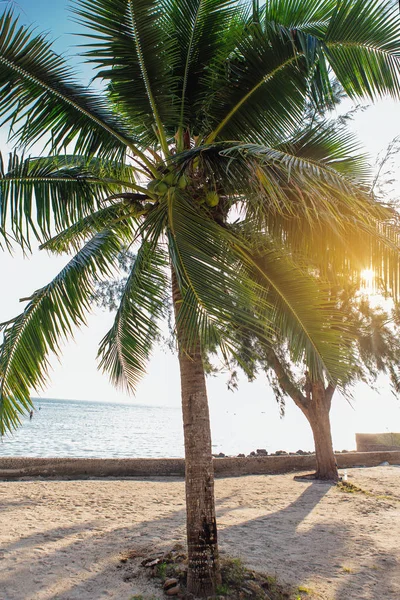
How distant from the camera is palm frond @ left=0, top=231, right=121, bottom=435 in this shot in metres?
4.30

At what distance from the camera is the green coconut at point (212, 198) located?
4.40m

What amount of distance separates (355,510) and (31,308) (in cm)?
669

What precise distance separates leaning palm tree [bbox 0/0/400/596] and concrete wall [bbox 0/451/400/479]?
770cm

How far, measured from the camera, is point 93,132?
4816mm

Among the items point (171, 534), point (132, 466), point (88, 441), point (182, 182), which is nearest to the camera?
point (182, 182)

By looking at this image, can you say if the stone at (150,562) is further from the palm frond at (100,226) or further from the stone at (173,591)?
the palm frond at (100,226)

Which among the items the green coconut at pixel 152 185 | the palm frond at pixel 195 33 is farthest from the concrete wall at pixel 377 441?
the palm frond at pixel 195 33

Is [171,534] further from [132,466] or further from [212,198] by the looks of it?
[132,466]

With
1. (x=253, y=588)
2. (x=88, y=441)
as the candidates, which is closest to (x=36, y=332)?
(x=253, y=588)

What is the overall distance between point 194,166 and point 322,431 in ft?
28.8

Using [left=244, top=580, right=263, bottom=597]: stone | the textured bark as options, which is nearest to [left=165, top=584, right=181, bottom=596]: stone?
[left=244, top=580, right=263, bottom=597]: stone

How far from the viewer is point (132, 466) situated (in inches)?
464

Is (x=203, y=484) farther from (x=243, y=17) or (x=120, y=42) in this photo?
(x=243, y=17)

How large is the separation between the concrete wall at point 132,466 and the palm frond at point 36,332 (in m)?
7.59
